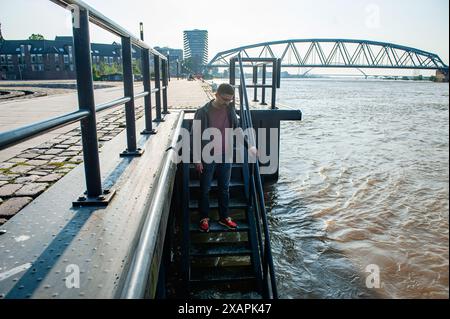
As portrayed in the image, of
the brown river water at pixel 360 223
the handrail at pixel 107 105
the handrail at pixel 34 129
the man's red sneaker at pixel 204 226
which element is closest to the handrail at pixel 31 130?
the handrail at pixel 34 129

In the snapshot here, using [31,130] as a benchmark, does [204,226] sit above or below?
below

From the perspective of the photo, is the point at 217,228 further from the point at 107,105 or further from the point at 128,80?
the point at 107,105

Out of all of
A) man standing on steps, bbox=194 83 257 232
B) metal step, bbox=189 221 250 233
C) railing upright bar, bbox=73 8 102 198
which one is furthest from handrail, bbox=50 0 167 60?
metal step, bbox=189 221 250 233

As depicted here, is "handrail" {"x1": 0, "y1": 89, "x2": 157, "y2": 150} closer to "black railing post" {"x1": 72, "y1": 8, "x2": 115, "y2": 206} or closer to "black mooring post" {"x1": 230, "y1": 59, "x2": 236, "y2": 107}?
"black railing post" {"x1": 72, "y1": 8, "x2": 115, "y2": 206}

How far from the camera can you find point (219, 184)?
4.16 m

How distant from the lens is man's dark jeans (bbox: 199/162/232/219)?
4.11 meters

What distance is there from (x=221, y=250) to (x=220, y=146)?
1202mm

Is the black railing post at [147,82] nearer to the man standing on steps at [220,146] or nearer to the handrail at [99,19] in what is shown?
the handrail at [99,19]

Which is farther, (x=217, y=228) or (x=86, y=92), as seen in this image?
(x=217, y=228)

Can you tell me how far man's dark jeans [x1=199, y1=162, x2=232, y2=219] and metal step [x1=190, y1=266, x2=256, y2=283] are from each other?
0.63 meters

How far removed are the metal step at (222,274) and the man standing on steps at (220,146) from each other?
49 centimetres

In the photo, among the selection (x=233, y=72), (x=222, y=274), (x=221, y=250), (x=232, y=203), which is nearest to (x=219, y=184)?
(x=232, y=203)
